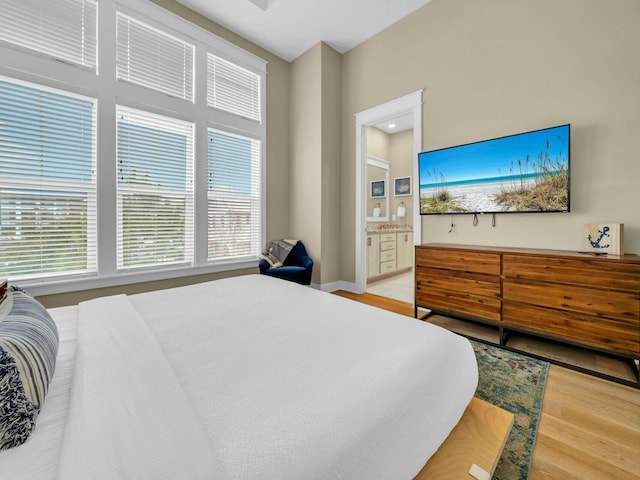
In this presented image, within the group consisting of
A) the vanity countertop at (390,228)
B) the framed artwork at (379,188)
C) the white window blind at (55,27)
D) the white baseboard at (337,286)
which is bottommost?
the white baseboard at (337,286)

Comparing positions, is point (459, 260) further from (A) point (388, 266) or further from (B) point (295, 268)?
(A) point (388, 266)

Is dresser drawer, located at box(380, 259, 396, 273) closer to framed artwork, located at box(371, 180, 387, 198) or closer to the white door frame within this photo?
the white door frame

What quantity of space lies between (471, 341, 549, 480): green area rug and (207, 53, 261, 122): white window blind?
3.95 m

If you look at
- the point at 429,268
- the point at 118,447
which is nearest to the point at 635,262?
the point at 429,268

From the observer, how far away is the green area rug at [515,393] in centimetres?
125

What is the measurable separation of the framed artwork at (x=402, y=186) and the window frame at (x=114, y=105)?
3.64 meters

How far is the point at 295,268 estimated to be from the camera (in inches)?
138

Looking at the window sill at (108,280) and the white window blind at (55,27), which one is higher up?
the white window blind at (55,27)

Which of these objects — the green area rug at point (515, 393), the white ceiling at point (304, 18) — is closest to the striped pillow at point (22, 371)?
the green area rug at point (515, 393)

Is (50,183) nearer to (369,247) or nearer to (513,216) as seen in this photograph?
(369,247)

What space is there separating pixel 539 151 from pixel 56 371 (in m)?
3.42

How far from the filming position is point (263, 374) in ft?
2.94

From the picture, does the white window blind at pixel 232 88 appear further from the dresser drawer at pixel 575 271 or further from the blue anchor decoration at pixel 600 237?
the blue anchor decoration at pixel 600 237

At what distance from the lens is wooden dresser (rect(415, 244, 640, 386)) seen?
1.87m
